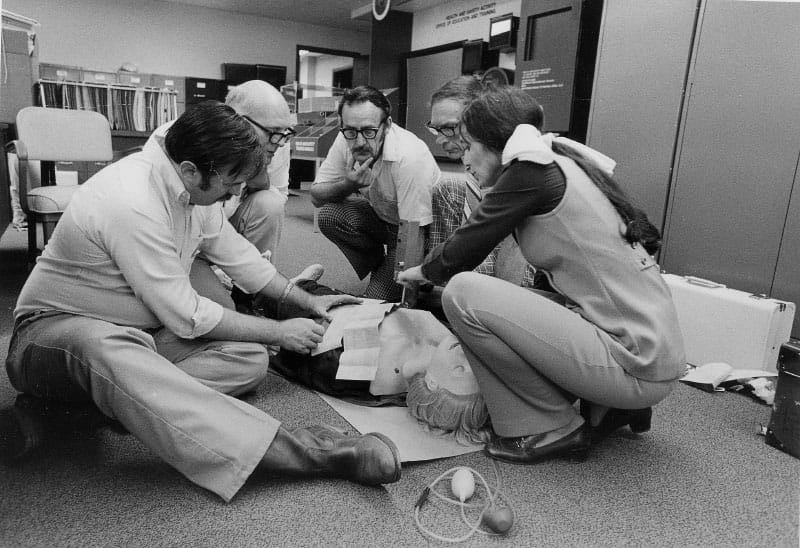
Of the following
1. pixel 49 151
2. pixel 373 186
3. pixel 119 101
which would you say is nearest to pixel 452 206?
pixel 373 186

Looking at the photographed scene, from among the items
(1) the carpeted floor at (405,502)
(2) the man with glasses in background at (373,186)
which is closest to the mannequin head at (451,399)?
(1) the carpeted floor at (405,502)

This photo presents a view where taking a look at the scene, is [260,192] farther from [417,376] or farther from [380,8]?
[380,8]

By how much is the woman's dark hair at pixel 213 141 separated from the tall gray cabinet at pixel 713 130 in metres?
2.00

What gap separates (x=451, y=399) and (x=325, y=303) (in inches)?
20.2

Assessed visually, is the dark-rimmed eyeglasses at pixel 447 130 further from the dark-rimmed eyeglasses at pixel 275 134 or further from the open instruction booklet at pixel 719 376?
the open instruction booklet at pixel 719 376

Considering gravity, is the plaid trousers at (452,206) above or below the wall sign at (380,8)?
below

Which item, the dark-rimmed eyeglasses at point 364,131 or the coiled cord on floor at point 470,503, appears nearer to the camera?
the coiled cord on floor at point 470,503

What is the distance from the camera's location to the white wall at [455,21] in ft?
18.4

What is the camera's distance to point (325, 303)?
1.69 metres

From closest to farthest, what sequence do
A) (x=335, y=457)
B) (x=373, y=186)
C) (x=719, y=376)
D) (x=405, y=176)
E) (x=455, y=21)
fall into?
(x=335, y=457)
(x=719, y=376)
(x=405, y=176)
(x=373, y=186)
(x=455, y=21)

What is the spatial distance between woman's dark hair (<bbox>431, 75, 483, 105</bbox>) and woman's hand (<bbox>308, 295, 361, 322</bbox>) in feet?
2.66

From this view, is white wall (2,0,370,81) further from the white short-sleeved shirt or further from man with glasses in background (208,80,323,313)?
the white short-sleeved shirt

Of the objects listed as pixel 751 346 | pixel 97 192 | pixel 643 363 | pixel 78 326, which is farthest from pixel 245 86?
pixel 751 346

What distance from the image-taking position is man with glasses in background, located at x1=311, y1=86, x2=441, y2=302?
211 cm
